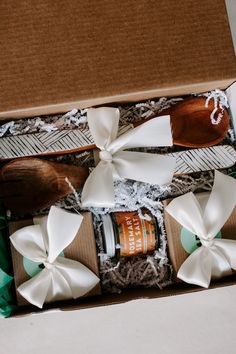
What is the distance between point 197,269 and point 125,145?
23 centimetres

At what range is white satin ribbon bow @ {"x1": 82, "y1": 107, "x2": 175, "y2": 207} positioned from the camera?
→ 776mm

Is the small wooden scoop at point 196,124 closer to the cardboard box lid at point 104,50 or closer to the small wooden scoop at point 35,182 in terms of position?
the cardboard box lid at point 104,50

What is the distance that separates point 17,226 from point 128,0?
1.33ft

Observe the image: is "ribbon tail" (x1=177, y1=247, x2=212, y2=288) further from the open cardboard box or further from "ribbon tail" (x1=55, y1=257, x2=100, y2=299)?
"ribbon tail" (x1=55, y1=257, x2=100, y2=299)

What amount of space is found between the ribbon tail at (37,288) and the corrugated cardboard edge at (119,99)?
25 centimetres

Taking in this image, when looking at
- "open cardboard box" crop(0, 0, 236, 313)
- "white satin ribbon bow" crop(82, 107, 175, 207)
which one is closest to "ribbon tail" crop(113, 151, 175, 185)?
"white satin ribbon bow" crop(82, 107, 175, 207)

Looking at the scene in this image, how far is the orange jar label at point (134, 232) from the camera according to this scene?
789 mm

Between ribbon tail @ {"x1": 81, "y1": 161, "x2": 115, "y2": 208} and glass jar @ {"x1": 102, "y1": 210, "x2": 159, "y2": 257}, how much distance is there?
0.14 ft

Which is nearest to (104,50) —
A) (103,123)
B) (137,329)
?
(103,123)

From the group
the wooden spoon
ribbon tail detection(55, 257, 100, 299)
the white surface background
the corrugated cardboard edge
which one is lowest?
the white surface background

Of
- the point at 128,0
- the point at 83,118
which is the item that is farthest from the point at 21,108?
the point at 128,0

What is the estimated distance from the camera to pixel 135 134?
78cm

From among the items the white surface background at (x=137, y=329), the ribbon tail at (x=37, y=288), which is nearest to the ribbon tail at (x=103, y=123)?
the ribbon tail at (x=37, y=288)

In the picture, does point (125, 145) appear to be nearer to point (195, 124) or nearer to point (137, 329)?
point (195, 124)
